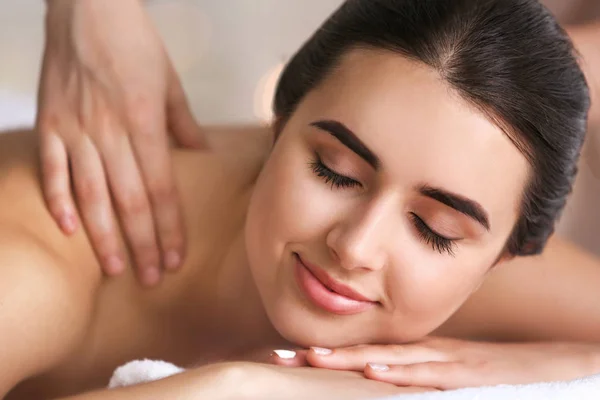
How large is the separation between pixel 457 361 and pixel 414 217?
0.21m

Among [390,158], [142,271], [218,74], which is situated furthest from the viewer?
[218,74]

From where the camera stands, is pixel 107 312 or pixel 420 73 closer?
pixel 420 73

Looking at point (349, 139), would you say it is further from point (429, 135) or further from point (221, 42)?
point (221, 42)

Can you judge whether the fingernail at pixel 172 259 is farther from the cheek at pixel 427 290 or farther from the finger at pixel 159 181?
A: the cheek at pixel 427 290

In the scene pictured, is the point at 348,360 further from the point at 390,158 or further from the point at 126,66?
the point at 126,66

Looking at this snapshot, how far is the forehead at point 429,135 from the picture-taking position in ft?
2.32

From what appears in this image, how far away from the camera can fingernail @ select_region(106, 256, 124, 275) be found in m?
0.91

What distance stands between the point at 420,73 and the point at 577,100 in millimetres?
205

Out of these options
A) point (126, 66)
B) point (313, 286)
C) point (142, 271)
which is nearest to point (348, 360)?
point (313, 286)

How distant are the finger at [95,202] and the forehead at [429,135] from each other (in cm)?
35

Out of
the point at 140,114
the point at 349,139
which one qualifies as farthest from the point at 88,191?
the point at 349,139

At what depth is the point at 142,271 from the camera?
36.9 inches

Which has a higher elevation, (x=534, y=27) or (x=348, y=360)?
(x=534, y=27)

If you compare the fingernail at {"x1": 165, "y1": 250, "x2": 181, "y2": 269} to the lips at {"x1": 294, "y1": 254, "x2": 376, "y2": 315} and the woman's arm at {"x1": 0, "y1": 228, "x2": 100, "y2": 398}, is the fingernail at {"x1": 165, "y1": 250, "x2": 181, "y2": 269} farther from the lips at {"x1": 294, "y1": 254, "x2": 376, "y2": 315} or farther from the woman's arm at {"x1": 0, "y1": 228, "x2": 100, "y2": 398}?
the lips at {"x1": 294, "y1": 254, "x2": 376, "y2": 315}
